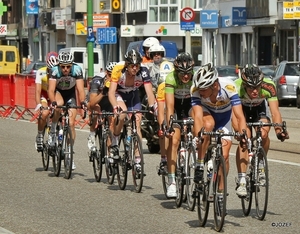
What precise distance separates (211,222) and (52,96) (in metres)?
5.41

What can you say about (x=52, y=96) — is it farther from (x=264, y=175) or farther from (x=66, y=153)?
(x=264, y=175)

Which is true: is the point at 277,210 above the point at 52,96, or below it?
below

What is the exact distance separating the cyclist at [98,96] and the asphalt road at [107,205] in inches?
24.2

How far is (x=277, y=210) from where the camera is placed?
483 inches

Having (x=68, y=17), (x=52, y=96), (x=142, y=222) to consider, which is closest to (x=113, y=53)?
(x=68, y=17)

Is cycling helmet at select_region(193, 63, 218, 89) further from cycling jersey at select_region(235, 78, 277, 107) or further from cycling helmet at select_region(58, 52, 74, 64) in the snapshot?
cycling helmet at select_region(58, 52, 74, 64)

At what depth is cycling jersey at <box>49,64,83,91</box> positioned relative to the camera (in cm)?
1617

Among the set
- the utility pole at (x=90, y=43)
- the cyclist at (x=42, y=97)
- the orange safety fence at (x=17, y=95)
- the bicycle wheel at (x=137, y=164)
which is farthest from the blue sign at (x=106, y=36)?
the bicycle wheel at (x=137, y=164)

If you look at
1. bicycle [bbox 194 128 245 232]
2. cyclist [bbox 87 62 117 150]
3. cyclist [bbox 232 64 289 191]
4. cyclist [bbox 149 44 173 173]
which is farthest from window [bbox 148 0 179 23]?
bicycle [bbox 194 128 245 232]

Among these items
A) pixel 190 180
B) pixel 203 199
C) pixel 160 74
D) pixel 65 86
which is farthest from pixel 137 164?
pixel 160 74

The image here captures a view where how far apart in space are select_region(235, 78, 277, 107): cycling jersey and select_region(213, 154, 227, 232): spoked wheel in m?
1.65

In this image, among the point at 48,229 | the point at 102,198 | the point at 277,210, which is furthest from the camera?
the point at 102,198

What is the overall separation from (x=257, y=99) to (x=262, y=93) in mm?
86

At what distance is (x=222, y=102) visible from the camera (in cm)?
1148
